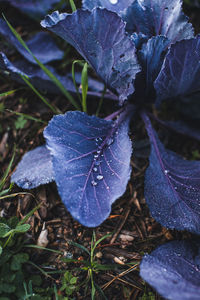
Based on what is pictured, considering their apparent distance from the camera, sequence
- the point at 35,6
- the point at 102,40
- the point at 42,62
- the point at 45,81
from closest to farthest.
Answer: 1. the point at 102,40
2. the point at 45,81
3. the point at 42,62
4. the point at 35,6

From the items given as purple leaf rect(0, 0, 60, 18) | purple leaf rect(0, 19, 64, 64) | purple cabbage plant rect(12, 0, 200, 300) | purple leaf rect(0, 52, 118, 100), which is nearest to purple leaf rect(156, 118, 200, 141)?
purple cabbage plant rect(12, 0, 200, 300)

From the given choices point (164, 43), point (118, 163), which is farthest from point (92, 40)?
point (118, 163)

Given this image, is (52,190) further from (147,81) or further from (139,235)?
(147,81)

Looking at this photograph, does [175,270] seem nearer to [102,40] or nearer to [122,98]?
[122,98]

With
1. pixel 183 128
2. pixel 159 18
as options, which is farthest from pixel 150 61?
pixel 183 128

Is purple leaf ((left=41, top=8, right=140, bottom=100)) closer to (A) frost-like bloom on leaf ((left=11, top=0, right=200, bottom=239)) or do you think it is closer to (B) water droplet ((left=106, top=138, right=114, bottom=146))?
(A) frost-like bloom on leaf ((left=11, top=0, right=200, bottom=239))

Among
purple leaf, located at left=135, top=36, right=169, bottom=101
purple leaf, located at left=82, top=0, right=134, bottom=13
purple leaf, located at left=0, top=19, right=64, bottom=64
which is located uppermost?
purple leaf, located at left=82, top=0, right=134, bottom=13
